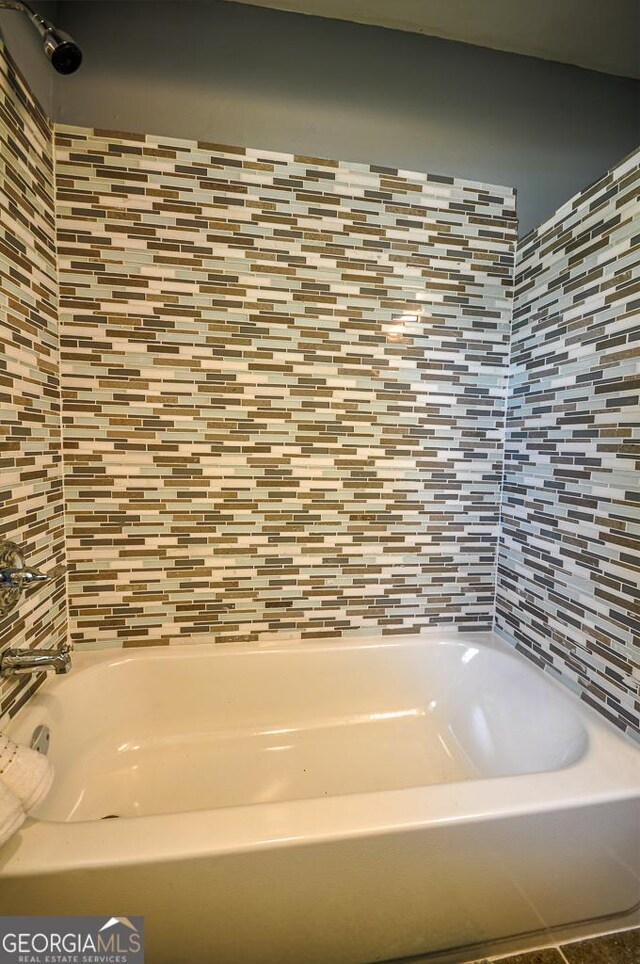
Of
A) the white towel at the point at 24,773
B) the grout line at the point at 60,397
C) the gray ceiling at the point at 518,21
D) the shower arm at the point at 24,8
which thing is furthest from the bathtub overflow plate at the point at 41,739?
the gray ceiling at the point at 518,21

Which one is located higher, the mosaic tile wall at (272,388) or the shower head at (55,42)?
the shower head at (55,42)

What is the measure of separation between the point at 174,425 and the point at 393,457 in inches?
31.7

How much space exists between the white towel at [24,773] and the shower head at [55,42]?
152cm

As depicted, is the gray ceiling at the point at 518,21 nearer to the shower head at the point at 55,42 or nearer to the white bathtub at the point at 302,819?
the shower head at the point at 55,42

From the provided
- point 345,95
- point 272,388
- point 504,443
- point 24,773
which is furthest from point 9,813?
point 345,95

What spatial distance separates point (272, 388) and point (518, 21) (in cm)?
146

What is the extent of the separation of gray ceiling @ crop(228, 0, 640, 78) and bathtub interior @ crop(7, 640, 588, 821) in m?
2.17

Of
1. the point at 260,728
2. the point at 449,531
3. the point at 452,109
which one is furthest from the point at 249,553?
the point at 452,109

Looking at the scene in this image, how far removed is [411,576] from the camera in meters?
1.52

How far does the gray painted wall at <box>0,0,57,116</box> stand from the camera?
98cm

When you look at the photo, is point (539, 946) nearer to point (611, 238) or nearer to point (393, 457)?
point (393, 457)

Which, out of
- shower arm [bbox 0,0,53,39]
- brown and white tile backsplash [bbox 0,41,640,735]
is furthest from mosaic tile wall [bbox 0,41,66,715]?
shower arm [bbox 0,0,53,39]

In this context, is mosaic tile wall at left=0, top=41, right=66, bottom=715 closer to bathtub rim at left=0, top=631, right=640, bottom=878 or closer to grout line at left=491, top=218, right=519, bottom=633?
bathtub rim at left=0, top=631, right=640, bottom=878

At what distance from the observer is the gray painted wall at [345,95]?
1.19 metres
